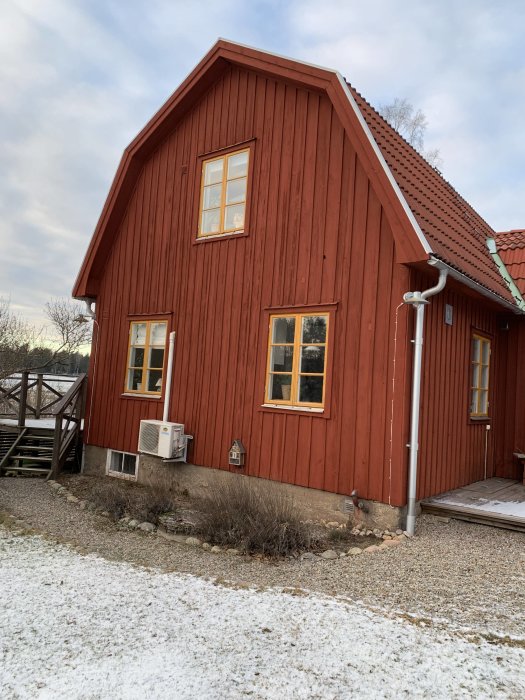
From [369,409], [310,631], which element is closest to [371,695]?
[310,631]

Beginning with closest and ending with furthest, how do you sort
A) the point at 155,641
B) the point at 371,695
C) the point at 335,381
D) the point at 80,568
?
the point at 371,695 → the point at 155,641 → the point at 80,568 → the point at 335,381

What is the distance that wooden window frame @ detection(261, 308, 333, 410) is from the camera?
22.4 feet

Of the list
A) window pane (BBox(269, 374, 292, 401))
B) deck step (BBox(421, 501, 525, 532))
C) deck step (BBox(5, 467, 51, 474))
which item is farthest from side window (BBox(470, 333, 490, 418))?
deck step (BBox(5, 467, 51, 474))

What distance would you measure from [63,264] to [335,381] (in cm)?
2052

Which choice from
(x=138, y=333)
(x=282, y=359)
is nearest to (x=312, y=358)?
(x=282, y=359)

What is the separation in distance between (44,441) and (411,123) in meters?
17.6

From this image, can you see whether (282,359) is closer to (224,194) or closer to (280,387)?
(280,387)

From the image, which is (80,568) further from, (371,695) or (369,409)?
(369,409)

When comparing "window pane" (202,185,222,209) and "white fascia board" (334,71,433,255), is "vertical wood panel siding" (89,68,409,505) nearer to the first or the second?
"window pane" (202,185,222,209)

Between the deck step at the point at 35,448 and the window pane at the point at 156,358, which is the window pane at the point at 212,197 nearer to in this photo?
the window pane at the point at 156,358

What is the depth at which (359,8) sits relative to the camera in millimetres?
8477

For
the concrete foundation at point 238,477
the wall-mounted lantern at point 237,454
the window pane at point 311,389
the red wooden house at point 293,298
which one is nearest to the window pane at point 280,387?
the red wooden house at point 293,298

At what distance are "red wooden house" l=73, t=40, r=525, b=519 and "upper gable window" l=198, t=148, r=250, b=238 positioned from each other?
30 mm

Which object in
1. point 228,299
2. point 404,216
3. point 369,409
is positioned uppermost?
point 404,216
